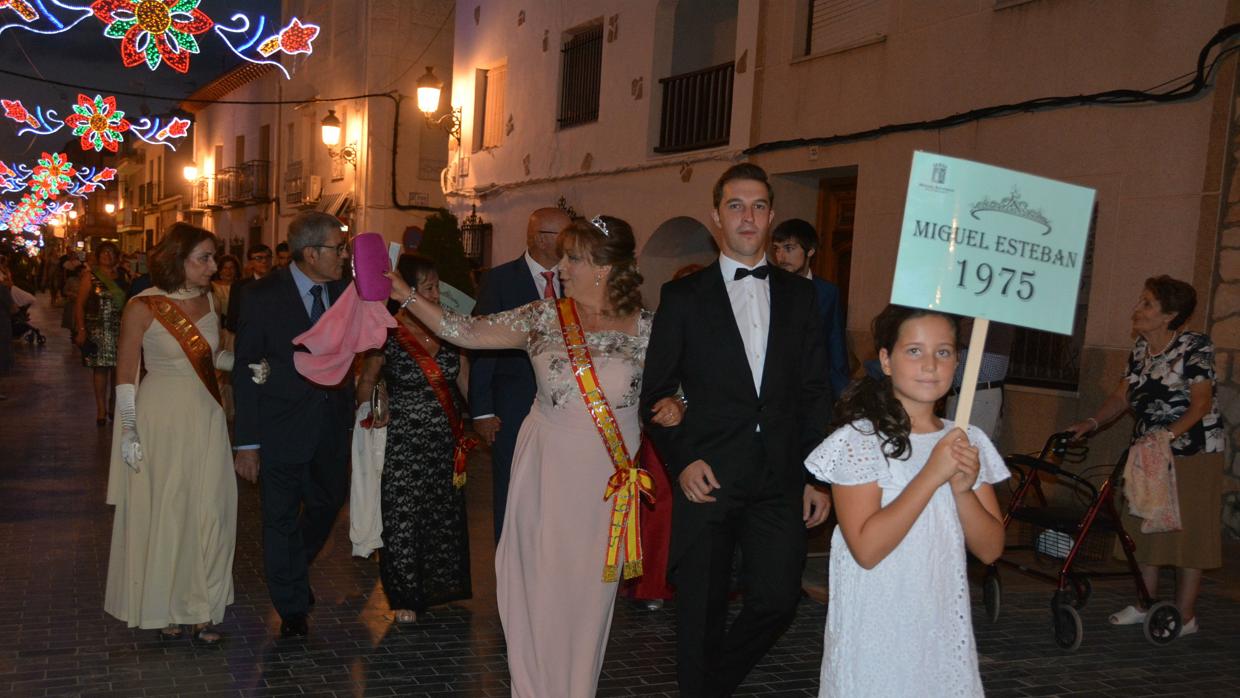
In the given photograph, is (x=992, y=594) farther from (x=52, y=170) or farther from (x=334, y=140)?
(x=52, y=170)

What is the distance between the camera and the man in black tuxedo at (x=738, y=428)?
449 cm

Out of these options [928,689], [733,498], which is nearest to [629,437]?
[733,498]

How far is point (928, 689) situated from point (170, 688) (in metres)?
3.53

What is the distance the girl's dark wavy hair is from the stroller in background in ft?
67.8

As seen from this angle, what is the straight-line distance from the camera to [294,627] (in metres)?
6.05

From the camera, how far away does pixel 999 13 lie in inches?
428

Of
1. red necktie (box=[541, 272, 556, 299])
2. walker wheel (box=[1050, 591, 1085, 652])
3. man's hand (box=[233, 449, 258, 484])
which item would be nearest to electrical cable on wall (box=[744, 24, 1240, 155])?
walker wheel (box=[1050, 591, 1085, 652])

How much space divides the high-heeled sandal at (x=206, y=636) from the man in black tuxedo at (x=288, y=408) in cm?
33

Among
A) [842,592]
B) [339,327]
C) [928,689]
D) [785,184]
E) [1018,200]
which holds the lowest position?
[928,689]

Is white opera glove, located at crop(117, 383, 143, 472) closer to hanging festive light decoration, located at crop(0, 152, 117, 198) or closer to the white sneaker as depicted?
the white sneaker

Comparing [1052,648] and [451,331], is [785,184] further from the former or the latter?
[451,331]

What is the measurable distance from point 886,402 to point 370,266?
7.89 ft

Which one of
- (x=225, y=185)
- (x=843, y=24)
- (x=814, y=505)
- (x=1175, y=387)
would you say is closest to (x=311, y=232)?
(x=814, y=505)

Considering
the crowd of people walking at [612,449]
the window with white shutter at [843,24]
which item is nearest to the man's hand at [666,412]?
the crowd of people walking at [612,449]
